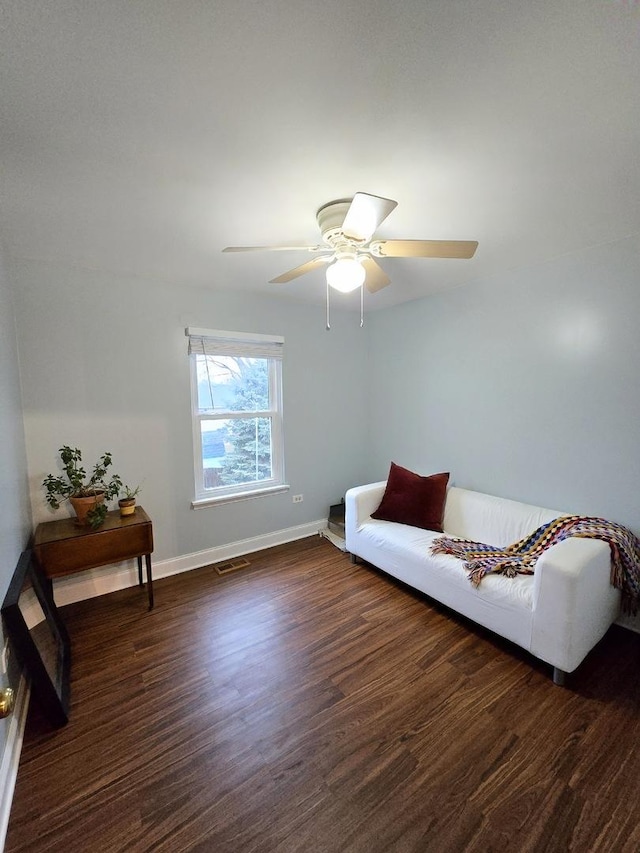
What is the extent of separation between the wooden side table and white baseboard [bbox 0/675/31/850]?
1.91ft

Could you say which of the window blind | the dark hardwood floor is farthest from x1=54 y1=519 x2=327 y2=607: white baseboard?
the window blind

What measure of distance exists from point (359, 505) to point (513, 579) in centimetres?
125

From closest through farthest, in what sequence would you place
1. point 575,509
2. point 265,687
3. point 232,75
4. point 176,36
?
point 176,36 < point 232,75 < point 265,687 < point 575,509

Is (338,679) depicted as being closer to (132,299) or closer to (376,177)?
(376,177)

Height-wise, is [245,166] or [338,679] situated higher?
[245,166]

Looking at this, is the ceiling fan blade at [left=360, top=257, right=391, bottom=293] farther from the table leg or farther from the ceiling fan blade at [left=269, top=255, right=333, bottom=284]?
the table leg

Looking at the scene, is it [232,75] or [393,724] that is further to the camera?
[393,724]

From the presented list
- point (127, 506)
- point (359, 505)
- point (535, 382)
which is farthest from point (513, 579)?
point (127, 506)

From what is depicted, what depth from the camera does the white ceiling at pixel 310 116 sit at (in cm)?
87

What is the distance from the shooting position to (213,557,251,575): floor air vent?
295 centimetres

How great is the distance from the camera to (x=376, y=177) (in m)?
1.47

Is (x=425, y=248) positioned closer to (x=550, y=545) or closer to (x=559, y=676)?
(x=550, y=545)

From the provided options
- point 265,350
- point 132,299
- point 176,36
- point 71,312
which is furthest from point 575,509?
point 71,312

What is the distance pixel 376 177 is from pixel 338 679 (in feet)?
8.04
